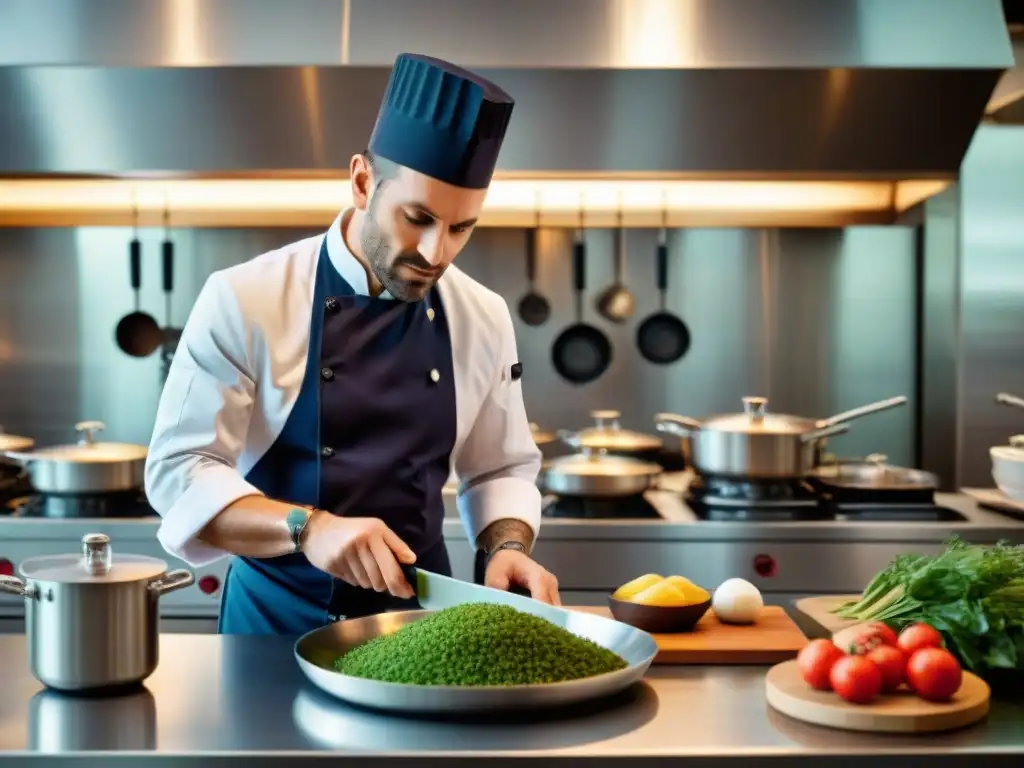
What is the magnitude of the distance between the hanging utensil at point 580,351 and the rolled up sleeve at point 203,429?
1891 mm

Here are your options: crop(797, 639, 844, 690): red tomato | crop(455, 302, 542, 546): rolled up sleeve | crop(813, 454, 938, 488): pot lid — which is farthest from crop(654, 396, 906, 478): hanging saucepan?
crop(797, 639, 844, 690): red tomato

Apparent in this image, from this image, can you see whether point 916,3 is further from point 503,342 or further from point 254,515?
point 254,515

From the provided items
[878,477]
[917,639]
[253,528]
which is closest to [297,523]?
[253,528]

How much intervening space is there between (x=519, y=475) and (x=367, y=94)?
1.54 m

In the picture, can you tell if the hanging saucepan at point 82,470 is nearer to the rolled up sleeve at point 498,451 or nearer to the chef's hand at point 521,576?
the rolled up sleeve at point 498,451

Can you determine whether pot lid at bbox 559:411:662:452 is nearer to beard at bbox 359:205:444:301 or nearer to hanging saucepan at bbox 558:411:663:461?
hanging saucepan at bbox 558:411:663:461

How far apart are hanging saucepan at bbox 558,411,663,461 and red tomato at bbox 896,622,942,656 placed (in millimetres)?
1965

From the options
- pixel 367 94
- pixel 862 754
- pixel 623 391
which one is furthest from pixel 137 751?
pixel 623 391

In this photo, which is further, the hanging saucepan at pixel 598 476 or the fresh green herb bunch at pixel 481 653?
the hanging saucepan at pixel 598 476

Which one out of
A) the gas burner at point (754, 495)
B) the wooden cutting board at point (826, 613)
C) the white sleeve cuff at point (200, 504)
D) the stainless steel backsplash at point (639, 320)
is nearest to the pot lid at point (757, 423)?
the gas burner at point (754, 495)

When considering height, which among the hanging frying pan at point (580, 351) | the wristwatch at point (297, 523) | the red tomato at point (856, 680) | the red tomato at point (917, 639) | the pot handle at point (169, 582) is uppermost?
the hanging frying pan at point (580, 351)

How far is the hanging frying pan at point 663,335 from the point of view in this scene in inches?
152

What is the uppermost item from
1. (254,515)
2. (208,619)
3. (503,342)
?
(503,342)

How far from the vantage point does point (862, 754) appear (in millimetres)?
1341
